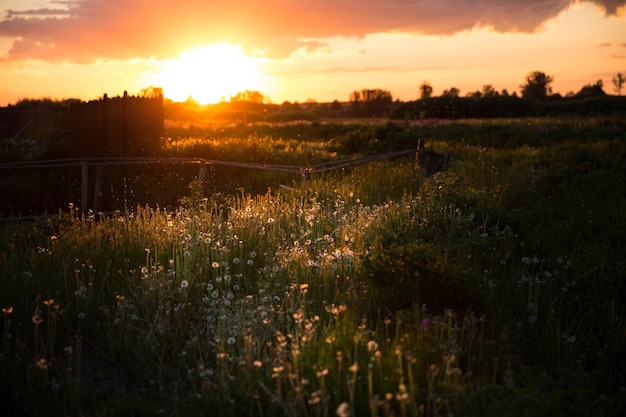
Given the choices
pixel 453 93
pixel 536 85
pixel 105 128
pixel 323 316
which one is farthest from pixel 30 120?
pixel 536 85

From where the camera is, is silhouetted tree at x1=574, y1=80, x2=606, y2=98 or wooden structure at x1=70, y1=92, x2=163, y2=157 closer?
wooden structure at x1=70, y1=92, x2=163, y2=157

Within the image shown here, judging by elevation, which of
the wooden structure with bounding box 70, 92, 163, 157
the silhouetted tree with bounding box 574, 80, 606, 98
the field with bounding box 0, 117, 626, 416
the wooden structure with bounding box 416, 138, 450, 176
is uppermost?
the silhouetted tree with bounding box 574, 80, 606, 98

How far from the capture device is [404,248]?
19.3 feet

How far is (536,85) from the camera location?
82.1 meters

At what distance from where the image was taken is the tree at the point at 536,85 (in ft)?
264

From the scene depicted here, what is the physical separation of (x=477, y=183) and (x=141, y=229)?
7589 millimetres

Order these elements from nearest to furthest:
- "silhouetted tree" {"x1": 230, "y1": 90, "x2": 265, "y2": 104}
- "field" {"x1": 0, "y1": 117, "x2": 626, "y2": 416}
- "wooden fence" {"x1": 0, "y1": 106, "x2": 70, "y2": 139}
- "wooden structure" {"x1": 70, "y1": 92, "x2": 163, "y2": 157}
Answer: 1. "field" {"x1": 0, "y1": 117, "x2": 626, "y2": 416}
2. "wooden structure" {"x1": 70, "y1": 92, "x2": 163, "y2": 157}
3. "wooden fence" {"x1": 0, "y1": 106, "x2": 70, "y2": 139}
4. "silhouetted tree" {"x1": 230, "y1": 90, "x2": 265, "y2": 104}

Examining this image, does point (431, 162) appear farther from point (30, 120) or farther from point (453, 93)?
point (453, 93)

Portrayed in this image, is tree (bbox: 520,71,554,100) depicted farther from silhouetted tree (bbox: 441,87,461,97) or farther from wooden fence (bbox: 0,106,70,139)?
wooden fence (bbox: 0,106,70,139)

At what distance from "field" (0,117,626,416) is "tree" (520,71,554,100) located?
249 ft

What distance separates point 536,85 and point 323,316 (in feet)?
275

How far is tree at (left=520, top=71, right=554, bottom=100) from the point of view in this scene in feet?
264

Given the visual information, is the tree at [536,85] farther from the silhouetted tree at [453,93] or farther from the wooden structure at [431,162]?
the wooden structure at [431,162]

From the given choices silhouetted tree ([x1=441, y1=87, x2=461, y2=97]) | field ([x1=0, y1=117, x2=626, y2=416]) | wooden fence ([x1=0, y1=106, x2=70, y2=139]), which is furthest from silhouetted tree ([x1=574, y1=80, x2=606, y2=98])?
field ([x1=0, y1=117, x2=626, y2=416])
